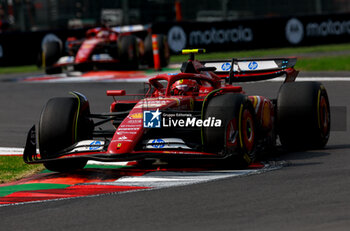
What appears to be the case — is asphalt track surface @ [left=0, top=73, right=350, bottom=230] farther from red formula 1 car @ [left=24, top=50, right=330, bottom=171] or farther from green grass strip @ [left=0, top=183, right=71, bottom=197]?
green grass strip @ [left=0, top=183, right=71, bottom=197]

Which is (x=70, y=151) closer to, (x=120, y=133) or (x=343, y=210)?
(x=120, y=133)

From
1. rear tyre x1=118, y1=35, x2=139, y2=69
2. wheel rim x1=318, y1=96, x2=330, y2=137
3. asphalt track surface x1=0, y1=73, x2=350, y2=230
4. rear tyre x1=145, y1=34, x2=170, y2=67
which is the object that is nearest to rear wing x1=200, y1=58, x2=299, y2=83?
wheel rim x1=318, y1=96, x2=330, y2=137

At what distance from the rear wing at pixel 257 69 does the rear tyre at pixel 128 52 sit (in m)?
11.8

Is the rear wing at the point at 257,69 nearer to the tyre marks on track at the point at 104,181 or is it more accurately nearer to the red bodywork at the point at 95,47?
the tyre marks on track at the point at 104,181

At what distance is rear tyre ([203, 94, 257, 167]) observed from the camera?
7863mm

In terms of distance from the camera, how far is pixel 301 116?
926 centimetres

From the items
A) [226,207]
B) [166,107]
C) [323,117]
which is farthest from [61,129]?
[323,117]

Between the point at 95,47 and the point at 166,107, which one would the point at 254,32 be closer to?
the point at 95,47

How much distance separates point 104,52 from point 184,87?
14.5 meters

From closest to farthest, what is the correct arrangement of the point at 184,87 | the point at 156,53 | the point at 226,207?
the point at 226,207
the point at 184,87
the point at 156,53

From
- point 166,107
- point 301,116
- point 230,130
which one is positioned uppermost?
point 166,107

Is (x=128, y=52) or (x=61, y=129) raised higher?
(x=61, y=129)

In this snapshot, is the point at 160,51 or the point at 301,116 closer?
the point at 301,116

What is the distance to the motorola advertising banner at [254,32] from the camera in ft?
92.4
